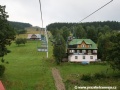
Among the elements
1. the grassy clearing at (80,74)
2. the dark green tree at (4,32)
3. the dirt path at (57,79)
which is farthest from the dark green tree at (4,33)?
the grassy clearing at (80,74)

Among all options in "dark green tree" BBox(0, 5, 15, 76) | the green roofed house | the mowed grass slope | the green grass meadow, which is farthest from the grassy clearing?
"dark green tree" BBox(0, 5, 15, 76)

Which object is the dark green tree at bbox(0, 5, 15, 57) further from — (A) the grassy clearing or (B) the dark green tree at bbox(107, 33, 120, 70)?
(B) the dark green tree at bbox(107, 33, 120, 70)

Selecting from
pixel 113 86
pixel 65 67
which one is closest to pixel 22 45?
pixel 65 67

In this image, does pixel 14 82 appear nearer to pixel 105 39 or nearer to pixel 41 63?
Answer: pixel 41 63

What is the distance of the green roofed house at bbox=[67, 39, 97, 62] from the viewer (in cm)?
7456

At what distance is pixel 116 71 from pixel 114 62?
20.9 feet

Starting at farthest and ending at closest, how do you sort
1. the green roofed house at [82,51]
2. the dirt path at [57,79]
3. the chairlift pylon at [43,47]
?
the green roofed house at [82,51], the chairlift pylon at [43,47], the dirt path at [57,79]

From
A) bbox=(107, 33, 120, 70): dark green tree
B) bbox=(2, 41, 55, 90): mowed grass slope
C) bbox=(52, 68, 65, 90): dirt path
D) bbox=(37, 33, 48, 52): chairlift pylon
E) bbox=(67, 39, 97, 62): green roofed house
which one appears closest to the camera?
bbox=(2, 41, 55, 90): mowed grass slope

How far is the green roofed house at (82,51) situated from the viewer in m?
74.6

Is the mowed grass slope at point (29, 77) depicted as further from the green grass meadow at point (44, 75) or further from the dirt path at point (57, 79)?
the dirt path at point (57, 79)

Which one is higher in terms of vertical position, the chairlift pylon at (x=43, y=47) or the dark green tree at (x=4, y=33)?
the dark green tree at (x=4, y=33)

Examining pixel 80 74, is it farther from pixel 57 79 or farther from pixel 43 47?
pixel 43 47

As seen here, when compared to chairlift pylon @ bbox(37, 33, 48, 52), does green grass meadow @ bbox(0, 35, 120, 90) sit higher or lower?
lower

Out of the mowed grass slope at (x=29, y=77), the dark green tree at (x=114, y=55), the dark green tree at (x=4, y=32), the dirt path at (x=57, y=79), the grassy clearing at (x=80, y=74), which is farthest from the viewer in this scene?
the dark green tree at (x=114, y=55)
